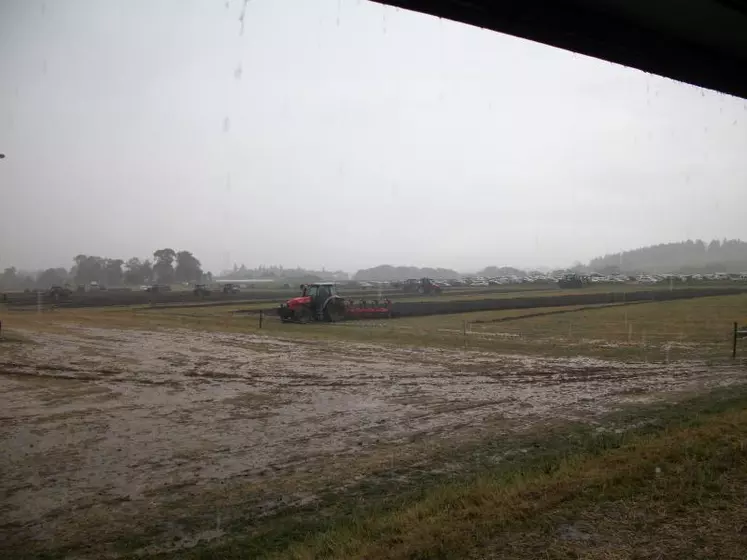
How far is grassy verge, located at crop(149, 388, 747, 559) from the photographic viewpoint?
430 centimetres

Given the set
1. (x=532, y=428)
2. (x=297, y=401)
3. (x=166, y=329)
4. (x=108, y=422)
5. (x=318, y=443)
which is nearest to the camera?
(x=318, y=443)

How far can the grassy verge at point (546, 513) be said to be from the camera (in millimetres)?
4305

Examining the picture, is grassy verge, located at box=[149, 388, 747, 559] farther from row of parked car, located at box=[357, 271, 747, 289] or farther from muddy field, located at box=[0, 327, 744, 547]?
row of parked car, located at box=[357, 271, 747, 289]

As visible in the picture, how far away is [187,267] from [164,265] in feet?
8.46

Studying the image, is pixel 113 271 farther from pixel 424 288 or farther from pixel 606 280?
pixel 606 280

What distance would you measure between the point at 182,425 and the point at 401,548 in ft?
18.8

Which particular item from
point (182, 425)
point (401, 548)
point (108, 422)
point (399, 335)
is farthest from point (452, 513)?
point (399, 335)

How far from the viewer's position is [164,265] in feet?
206

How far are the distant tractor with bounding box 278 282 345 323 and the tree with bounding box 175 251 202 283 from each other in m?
37.4

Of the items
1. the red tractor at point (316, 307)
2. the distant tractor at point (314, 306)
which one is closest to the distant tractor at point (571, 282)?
the red tractor at point (316, 307)

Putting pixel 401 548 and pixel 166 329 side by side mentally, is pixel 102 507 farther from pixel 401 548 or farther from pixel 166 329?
pixel 166 329

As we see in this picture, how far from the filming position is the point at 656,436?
7.42 m

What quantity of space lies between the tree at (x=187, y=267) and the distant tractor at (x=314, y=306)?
37.4m

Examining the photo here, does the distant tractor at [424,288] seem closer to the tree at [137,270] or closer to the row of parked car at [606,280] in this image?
the row of parked car at [606,280]
